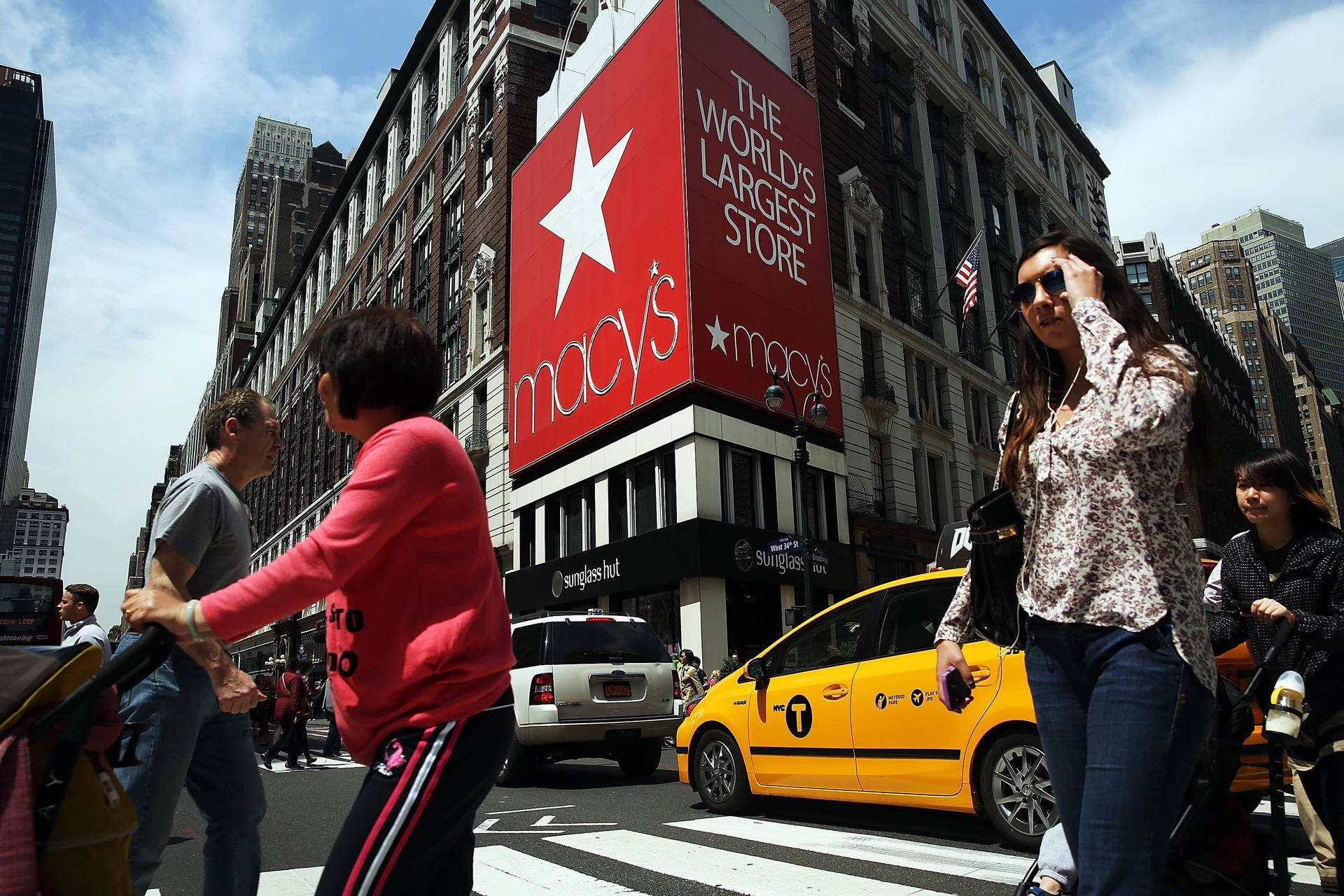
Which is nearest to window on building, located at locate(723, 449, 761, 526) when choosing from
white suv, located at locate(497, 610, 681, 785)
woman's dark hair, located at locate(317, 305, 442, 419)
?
white suv, located at locate(497, 610, 681, 785)

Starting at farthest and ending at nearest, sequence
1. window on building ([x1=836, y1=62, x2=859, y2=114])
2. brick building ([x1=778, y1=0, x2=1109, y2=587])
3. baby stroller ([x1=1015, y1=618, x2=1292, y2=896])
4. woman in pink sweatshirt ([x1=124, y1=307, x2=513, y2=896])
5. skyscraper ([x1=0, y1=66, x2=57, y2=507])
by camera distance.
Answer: skyscraper ([x1=0, y1=66, x2=57, y2=507]), window on building ([x1=836, y1=62, x2=859, y2=114]), brick building ([x1=778, y1=0, x2=1109, y2=587]), baby stroller ([x1=1015, y1=618, x2=1292, y2=896]), woman in pink sweatshirt ([x1=124, y1=307, x2=513, y2=896])

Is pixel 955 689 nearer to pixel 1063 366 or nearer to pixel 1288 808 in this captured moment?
pixel 1063 366

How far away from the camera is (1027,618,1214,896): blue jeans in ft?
6.22

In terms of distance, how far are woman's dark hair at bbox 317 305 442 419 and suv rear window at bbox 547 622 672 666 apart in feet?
27.7

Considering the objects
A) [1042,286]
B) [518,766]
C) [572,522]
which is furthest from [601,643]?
[572,522]

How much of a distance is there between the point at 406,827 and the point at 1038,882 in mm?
1746

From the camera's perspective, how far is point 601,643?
420 inches

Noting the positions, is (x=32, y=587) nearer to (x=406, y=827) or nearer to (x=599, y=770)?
(x=599, y=770)

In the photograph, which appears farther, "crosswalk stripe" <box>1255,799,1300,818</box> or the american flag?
the american flag

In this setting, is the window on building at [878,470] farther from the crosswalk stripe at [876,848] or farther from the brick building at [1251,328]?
the brick building at [1251,328]

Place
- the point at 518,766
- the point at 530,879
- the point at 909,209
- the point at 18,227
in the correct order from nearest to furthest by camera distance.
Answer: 1. the point at 530,879
2. the point at 518,766
3. the point at 909,209
4. the point at 18,227

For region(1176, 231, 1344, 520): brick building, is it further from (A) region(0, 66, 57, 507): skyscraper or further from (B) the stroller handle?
(A) region(0, 66, 57, 507): skyscraper

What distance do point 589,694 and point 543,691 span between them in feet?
1.70

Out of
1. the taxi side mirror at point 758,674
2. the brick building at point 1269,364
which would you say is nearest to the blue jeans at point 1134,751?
the taxi side mirror at point 758,674
